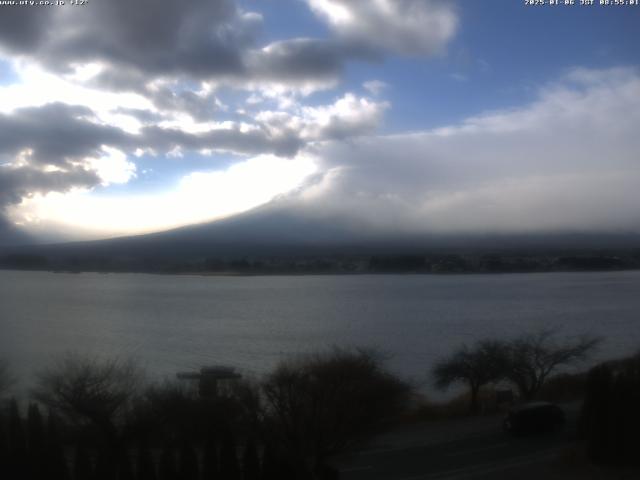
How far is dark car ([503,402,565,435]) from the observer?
938 cm

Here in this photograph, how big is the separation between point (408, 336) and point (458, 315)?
6316 mm

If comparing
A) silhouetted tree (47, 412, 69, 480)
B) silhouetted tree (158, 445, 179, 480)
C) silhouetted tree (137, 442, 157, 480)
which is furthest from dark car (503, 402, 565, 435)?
silhouetted tree (47, 412, 69, 480)

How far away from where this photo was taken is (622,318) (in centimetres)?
2836

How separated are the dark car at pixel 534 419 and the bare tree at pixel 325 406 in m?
1.71

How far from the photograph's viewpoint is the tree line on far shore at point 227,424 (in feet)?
18.8

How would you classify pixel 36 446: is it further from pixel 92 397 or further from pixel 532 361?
pixel 532 361

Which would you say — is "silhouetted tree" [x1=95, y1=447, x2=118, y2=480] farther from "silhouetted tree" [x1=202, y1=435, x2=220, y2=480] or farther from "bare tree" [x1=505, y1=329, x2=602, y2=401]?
"bare tree" [x1=505, y1=329, x2=602, y2=401]

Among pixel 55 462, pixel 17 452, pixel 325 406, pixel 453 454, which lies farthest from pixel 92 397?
pixel 453 454

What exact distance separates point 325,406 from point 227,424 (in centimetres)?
147

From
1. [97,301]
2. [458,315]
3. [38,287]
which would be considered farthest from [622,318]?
[38,287]

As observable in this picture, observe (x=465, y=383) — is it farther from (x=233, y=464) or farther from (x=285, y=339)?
(x=233, y=464)

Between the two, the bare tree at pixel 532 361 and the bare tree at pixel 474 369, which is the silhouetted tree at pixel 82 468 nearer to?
the bare tree at pixel 474 369

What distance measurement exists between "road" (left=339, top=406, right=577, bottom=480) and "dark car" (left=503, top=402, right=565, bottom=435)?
14cm

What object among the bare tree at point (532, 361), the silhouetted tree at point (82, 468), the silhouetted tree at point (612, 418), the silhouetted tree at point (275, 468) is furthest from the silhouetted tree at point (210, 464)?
the bare tree at point (532, 361)
